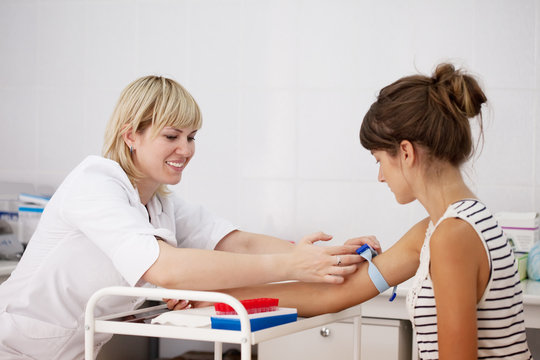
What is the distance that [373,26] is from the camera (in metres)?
2.59

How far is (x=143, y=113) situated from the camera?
1.76m

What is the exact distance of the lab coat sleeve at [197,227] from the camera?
2.01 m

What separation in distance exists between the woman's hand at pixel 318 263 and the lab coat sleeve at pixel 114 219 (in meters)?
0.31

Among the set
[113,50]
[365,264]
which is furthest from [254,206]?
[365,264]

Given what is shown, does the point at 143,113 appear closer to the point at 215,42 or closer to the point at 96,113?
the point at 215,42

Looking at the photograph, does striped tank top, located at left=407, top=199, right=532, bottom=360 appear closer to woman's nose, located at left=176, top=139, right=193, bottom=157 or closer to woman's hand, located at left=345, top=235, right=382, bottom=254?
woman's hand, located at left=345, top=235, right=382, bottom=254

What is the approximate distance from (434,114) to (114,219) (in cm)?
72

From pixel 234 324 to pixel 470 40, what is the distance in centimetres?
170

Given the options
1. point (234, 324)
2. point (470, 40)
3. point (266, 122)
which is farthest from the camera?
point (266, 122)

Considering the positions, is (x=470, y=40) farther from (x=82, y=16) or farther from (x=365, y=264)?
(x=82, y=16)

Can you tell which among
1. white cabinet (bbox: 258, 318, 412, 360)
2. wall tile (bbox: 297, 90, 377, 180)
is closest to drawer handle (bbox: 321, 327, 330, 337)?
white cabinet (bbox: 258, 318, 412, 360)

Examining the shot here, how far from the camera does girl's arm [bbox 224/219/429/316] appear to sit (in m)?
1.61

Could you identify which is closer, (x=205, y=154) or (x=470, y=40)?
(x=470, y=40)

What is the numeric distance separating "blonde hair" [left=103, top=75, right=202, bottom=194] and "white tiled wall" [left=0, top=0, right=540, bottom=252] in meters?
0.92
